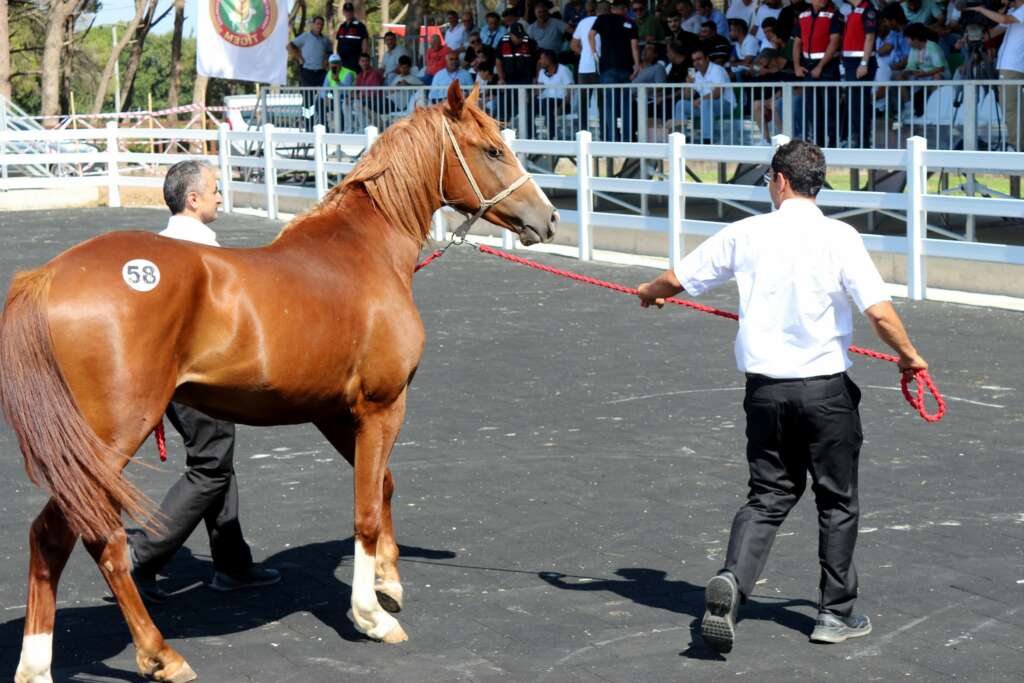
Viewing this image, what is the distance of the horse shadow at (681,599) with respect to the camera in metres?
5.30

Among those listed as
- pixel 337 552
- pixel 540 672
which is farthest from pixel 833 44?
pixel 540 672

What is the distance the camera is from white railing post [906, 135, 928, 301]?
13.3 m

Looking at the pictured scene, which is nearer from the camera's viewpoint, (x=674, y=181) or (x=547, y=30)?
(x=674, y=181)

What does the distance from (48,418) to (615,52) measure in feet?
50.6

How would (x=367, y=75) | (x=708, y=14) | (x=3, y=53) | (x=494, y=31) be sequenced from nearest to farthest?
(x=708, y=14), (x=494, y=31), (x=367, y=75), (x=3, y=53)

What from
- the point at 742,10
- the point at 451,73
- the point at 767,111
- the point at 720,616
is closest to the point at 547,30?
the point at 451,73

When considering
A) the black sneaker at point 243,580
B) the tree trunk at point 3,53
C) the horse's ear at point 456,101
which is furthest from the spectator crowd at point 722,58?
the tree trunk at point 3,53

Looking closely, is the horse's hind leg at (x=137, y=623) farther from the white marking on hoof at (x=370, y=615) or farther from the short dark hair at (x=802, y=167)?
the short dark hair at (x=802, y=167)

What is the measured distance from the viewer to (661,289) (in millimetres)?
5375

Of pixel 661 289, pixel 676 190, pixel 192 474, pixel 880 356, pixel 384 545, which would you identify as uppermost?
pixel 661 289

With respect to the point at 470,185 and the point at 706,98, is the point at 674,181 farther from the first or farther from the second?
the point at 470,185

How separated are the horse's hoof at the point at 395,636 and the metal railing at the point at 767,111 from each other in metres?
10.0

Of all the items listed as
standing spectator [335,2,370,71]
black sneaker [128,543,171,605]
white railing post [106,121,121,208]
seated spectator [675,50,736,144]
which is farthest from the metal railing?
black sneaker [128,543,171,605]

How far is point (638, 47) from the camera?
1931 centimetres
